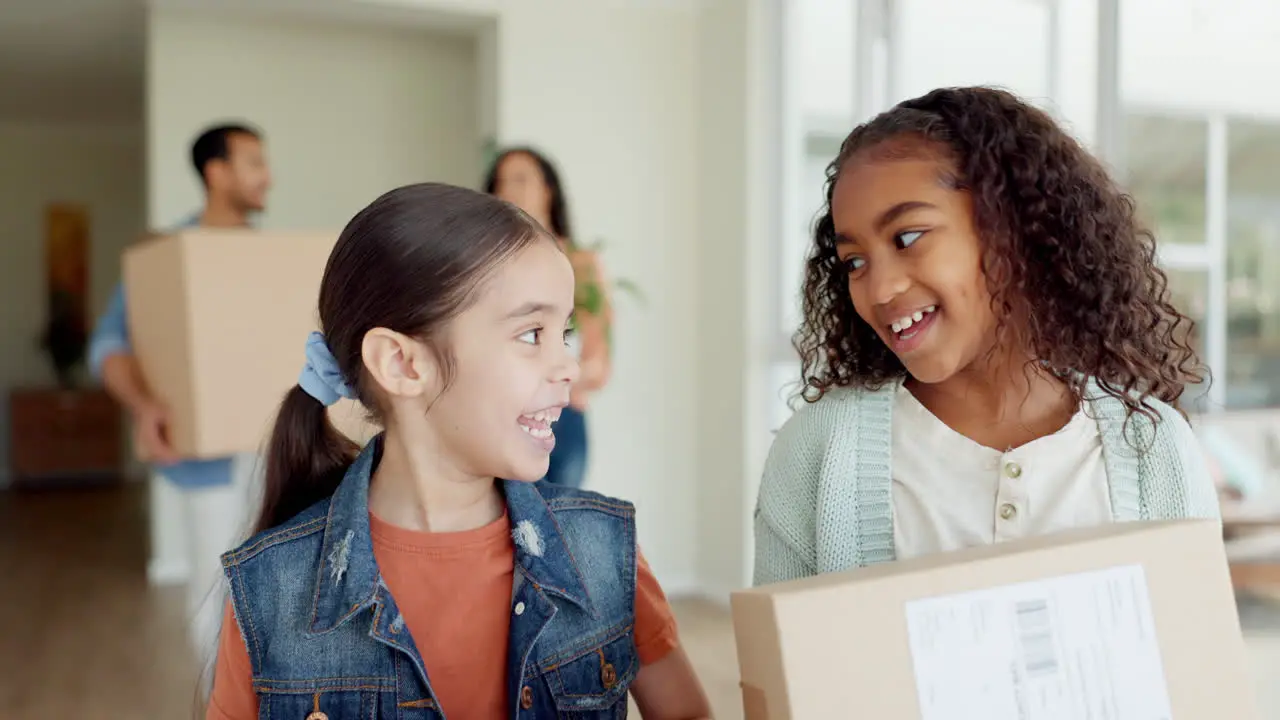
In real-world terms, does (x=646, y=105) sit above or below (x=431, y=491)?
above

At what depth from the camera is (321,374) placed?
1.05 meters

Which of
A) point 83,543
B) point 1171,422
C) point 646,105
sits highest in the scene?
point 646,105

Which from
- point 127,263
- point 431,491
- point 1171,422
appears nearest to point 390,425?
point 431,491

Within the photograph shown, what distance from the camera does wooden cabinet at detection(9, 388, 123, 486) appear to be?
690 centimetres

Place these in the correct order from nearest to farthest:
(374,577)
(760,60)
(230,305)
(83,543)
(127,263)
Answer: (374,577)
(230,305)
(127,263)
(760,60)
(83,543)

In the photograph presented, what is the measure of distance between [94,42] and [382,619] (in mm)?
4667

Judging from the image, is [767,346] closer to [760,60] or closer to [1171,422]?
[760,60]

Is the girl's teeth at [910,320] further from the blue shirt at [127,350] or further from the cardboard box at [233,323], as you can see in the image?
the blue shirt at [127,350]

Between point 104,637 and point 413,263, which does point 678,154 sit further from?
point 413,263

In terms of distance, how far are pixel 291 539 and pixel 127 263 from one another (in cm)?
142

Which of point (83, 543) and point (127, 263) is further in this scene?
point (83, 543)

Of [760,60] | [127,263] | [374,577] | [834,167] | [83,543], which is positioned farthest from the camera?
[83,543]

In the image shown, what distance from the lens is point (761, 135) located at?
3.75 m

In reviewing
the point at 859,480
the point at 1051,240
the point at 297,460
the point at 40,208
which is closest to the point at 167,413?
the point at 297,460
